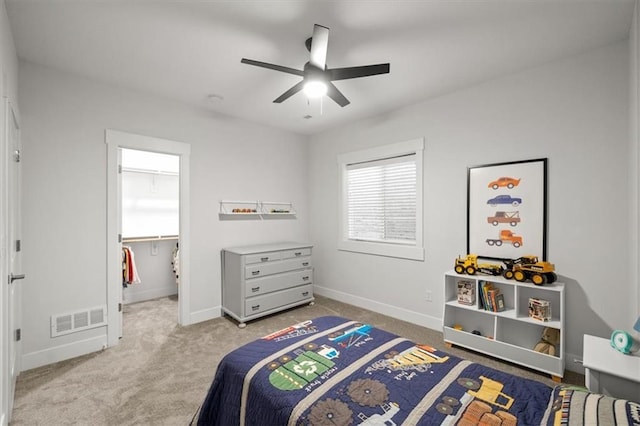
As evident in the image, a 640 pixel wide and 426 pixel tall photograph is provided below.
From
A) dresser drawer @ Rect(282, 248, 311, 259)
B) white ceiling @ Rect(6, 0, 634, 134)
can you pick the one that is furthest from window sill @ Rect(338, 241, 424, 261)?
white ceiling @ Rect(6, 0, 634, 134)

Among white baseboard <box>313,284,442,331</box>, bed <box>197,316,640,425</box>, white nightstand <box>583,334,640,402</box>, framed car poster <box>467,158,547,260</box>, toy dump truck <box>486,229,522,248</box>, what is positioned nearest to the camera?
bed <box>197,316,640,425</box>

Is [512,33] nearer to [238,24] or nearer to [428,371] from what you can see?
[238,24]

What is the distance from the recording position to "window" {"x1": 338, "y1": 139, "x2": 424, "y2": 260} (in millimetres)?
3586

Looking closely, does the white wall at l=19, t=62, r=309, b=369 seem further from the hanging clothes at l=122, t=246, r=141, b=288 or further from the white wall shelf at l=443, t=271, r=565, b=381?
the white wall shelf at l=443, t=271, r=565, b=381

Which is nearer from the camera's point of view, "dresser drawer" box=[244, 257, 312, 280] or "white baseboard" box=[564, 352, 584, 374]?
"white baseboard" box=[564, 352, 584, 374]

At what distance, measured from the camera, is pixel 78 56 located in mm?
2459

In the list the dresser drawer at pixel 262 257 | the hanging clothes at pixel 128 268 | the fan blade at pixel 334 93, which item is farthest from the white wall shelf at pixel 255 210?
the fan blade at pixel 334 93

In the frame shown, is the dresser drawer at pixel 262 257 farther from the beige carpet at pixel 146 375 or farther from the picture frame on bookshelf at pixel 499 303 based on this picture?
the picture frame on bookshelf at pixel 499 303

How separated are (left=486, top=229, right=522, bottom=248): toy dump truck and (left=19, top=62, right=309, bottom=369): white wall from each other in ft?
10.6

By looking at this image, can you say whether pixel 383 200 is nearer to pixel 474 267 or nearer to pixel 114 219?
pixel 474 267

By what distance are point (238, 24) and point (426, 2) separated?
4.12 ft

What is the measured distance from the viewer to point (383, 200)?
13.0 feet

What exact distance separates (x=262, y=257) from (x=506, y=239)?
2.65 meters

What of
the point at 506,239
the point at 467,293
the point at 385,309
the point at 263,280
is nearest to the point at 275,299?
the point at 263,280
